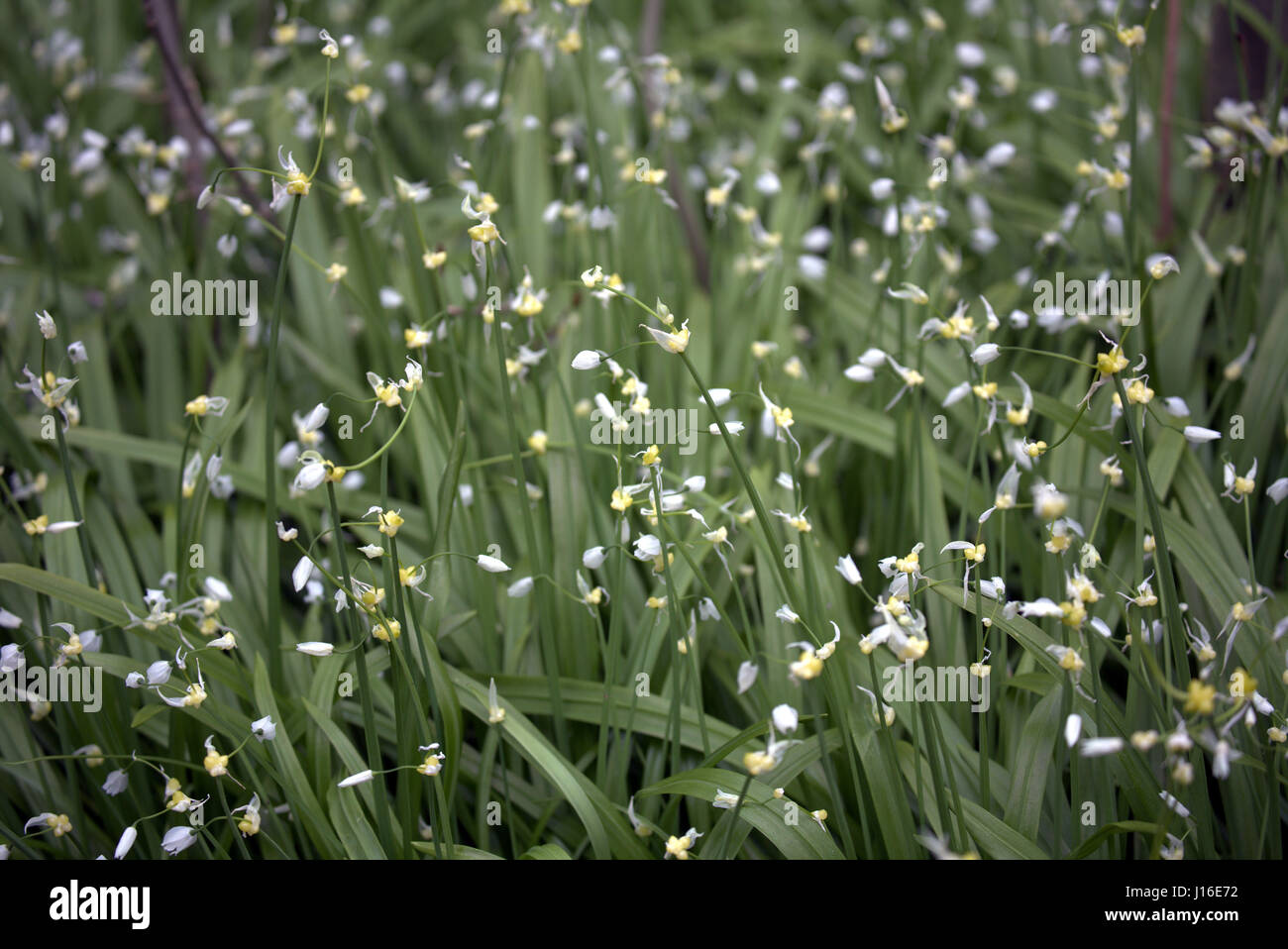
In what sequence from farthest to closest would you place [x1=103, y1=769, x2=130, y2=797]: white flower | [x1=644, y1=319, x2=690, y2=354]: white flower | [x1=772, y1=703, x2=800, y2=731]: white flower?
[x1=103, y1=769, x2=130, y2=797]: white flower, [x1=644, y1=319, x2=690, y2=354]: white flower, [x1=772, y1=703, x2=800, y2=731]: white flower

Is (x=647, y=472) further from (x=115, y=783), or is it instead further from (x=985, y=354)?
Result: (x=115, y=783)

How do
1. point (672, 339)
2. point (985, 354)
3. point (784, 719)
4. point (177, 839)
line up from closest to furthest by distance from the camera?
1. point (784, 719)
2. point (672, 339)
3. point (177, 839)
4. point (985, 354)

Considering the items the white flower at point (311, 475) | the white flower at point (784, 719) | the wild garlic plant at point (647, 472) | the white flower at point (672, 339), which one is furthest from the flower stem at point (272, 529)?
the white flower at point (784, 719)

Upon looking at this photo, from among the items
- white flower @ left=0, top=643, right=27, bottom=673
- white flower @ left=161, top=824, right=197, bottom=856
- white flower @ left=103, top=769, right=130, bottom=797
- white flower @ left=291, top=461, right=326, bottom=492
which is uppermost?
white flower @ left=291, top=461, right=326, bottom=492

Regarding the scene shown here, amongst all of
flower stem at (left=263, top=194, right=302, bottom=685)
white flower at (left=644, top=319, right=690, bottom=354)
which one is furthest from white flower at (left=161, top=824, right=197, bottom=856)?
white flower at (left=644, top=319, right=690, bottom=354)

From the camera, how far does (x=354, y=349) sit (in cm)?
238

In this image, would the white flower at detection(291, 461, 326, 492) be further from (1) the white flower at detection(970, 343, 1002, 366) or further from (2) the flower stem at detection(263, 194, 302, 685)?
(1) the white flower at detection(970, 343, 1002, 366)

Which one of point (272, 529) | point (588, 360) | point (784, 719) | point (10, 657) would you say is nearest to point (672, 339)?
point (588, 360)

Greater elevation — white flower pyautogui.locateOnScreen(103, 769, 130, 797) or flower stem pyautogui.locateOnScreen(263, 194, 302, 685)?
flower stem pyautogui.locateOnScreen(263, 194, 302, 685)

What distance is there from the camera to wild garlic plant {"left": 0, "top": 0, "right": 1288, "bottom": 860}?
134 centimetres

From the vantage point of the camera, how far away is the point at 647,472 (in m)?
1.52

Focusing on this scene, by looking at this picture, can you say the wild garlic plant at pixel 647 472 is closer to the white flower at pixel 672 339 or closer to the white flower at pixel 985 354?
the white flower at pixel 672 339

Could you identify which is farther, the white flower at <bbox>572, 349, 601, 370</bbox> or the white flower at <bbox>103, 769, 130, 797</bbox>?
the white flower at <bbox>103, 769, 130, 797</bbox>
